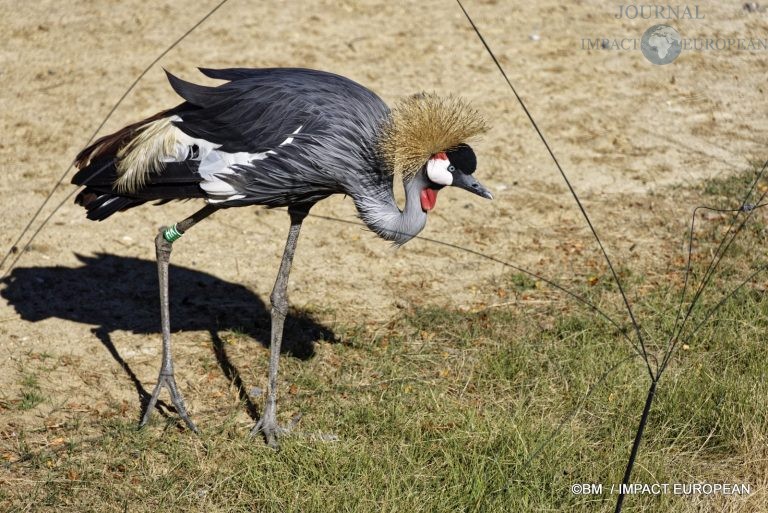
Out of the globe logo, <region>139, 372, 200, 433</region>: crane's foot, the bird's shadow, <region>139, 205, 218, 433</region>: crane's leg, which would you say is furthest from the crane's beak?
the globe logo

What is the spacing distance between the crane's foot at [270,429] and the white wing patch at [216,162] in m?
1.00

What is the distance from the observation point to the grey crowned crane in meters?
3.99

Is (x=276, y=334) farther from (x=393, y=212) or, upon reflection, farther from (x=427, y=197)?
(x=427, y=197)

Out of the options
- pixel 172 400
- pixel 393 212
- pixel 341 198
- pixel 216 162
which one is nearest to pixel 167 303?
pixel 172 400

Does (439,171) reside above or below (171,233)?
above

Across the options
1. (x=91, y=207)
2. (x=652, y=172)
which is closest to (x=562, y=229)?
(x=652, y=172)

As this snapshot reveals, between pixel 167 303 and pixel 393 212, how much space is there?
3.59 feet

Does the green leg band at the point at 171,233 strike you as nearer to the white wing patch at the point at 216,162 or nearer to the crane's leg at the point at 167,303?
the crane's leg at the point at 167,303

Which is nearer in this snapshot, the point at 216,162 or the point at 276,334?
the point at 216,162

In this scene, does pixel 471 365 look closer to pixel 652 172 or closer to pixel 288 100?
pixel 288 100

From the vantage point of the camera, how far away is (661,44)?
8.86 meters

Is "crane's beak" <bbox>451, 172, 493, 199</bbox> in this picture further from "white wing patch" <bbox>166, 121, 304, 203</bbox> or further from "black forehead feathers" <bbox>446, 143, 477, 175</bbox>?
"white wing patch" <bbox>166, 121, 304, 203</bbox>

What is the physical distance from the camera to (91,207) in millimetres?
4367

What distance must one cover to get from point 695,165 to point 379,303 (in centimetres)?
298
